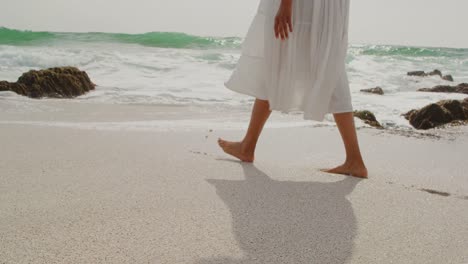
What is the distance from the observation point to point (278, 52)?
7.97ft

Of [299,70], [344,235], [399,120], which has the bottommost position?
[399,120]

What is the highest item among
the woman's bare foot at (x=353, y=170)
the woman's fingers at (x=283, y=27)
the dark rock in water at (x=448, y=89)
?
the woman's fingers at (x=283, y=27)

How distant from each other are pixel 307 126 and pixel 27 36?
1994cm

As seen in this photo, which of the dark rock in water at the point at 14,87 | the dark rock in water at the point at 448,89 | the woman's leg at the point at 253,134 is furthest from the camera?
the dark rock in water at the point at 448,89

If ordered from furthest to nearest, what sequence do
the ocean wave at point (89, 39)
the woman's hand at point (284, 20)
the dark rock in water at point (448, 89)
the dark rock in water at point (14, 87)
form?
the ocean wave at point (89, 39), the dark rock in water at point (448, 89), the dark rock in water at point (14, 87), the woman's hand at point (284, 20)

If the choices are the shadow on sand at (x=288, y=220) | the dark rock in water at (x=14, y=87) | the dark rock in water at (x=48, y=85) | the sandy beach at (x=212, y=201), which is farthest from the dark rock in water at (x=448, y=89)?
the shadow on sand at (x=288, y=220)

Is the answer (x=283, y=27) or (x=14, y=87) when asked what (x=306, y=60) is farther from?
(x=14, y=87)

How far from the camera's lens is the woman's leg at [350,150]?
8.02 feet

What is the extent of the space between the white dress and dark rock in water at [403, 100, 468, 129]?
2492 mm

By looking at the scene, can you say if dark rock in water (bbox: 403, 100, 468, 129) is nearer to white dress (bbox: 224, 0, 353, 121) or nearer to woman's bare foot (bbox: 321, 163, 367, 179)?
woman's bare foot (bbox: 321, 163, 367, 179)

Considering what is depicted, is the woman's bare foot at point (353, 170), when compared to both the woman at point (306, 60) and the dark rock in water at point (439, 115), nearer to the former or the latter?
the woman at point (306, 60)

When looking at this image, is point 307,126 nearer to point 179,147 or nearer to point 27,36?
point 179,147

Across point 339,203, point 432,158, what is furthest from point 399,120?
point 339,203

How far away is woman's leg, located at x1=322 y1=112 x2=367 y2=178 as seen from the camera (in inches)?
96.2
